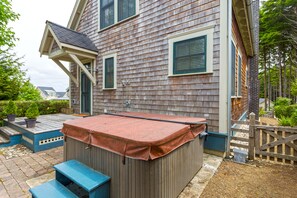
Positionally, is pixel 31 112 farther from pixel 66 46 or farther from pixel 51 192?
pixel 51 192

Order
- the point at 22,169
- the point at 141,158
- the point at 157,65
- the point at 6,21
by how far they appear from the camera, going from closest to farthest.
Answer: the point at 141,158
the point at 22,169
the point at 157,65
the point at 6,21

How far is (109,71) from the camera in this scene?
6.85m

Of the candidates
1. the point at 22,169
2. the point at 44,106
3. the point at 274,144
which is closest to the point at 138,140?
the point at 22,169

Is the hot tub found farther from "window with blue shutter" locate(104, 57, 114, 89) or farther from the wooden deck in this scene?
"window with blue shutter" locate(104, 57, 114, 89)

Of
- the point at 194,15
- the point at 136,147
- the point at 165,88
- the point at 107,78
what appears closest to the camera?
the point at 136,147

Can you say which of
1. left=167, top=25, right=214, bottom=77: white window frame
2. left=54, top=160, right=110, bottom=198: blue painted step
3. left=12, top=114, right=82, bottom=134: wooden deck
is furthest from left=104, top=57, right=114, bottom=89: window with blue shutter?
left=54, top=160, right=110, bottom=198: blue painted step

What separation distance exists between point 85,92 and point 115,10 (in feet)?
13.7

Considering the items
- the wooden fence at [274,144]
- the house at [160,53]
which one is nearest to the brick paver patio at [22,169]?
the house at [160,53]

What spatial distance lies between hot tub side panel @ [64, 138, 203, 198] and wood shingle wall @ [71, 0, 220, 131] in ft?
6.42

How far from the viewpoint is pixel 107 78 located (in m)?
6.95

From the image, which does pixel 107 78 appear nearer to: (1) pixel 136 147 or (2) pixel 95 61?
(2) pixel 95 61

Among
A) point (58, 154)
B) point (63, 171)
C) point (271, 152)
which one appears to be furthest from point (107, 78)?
point (271, 152)

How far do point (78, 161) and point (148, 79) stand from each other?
11.2ft

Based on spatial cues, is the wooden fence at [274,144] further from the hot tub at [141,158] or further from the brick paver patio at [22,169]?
the brick paver patio at [22,169]
